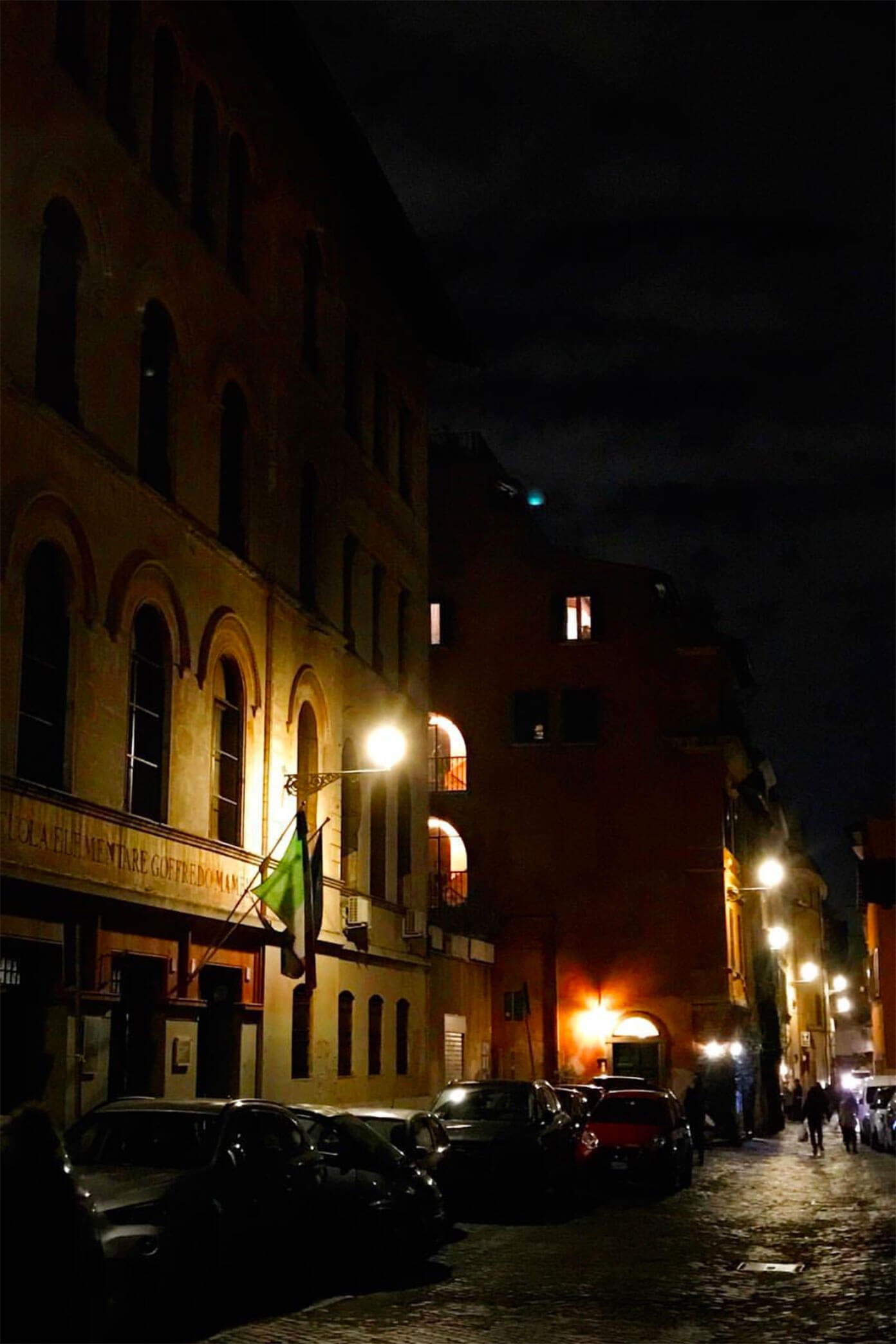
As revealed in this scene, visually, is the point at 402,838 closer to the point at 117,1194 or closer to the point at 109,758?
the point at 109,758

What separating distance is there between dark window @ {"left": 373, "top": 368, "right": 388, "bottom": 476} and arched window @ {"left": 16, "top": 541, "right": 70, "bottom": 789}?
15.5 metres

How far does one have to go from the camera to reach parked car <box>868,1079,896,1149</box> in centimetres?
4634

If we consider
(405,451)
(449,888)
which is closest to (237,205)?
(405,451)

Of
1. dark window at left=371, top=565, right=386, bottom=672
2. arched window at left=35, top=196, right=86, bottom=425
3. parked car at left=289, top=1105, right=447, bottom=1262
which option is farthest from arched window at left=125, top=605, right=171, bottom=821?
dark window at left=371, top=565, right=386, bottom=672

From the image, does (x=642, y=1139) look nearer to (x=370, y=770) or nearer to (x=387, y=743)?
(x=387, y=743)

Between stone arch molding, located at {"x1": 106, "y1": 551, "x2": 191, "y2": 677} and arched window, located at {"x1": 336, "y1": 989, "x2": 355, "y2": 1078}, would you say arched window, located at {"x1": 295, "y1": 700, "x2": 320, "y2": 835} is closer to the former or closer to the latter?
arched window, located at {"x1": 336, "y1": 989, "x2": 355, "y2": 1078}

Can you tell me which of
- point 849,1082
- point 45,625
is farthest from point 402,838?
point 849,1082

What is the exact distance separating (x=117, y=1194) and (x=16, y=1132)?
4608 millimetres

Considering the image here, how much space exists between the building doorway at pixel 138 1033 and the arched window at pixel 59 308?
22.8 feet

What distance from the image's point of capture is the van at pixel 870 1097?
47944mm

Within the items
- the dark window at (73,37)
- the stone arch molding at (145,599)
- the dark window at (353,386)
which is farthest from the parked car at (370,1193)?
the dark window at (353,386)

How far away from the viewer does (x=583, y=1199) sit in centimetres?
2778

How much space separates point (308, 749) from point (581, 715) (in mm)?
23639

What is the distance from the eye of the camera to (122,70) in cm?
2248
